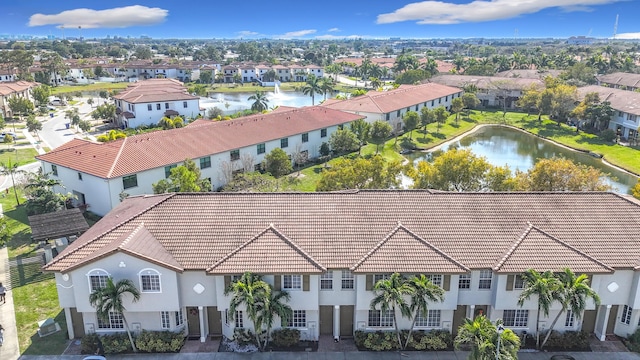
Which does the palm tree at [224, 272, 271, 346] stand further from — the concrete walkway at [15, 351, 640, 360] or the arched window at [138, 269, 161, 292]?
the arched window at [138, 269, 161, 292]

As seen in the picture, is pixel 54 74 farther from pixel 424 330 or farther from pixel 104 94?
pixel 424 330

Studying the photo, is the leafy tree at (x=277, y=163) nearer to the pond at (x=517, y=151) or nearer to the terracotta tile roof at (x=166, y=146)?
the terracotta tile roof at (x=166, y=146)

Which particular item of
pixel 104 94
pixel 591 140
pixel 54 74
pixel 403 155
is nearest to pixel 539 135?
pixel 591 140

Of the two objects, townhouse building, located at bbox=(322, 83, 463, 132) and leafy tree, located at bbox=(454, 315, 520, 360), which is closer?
leafy tree, located at bbox=(454, 315, 520, 360)

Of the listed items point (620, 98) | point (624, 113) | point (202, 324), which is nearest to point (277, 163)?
point (202, 324)

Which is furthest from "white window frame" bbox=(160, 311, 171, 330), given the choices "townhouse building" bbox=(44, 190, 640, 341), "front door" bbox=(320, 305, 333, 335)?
"front door" bbox=(320, 305, 333, 335)

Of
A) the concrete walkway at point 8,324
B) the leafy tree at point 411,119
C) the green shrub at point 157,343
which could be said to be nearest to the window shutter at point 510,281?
the green shrub at point 157,343
